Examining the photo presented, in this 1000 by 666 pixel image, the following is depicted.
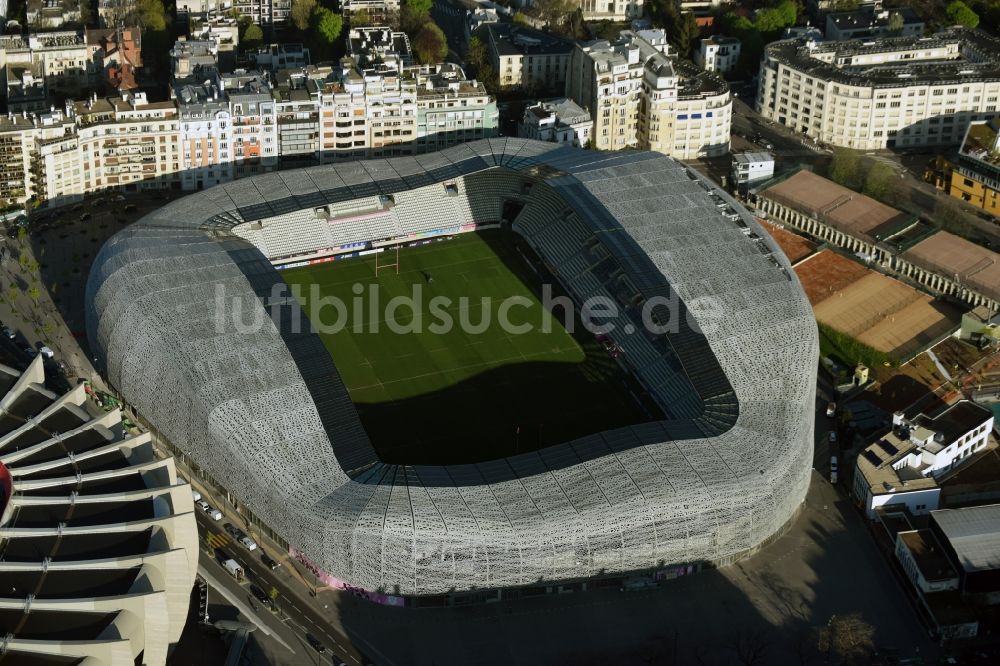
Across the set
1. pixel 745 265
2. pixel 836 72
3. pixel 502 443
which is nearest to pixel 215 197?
pixel 502 443

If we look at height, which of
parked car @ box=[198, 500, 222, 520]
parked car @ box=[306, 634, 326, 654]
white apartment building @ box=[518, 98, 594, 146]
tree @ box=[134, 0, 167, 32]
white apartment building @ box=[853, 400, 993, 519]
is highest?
tree @ box=[134, 0, 167, 32]

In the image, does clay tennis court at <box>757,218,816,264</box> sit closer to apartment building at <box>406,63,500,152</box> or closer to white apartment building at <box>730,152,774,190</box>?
white apartment building at <box>730,152,774,190</box>

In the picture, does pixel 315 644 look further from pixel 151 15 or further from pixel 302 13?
pixel 302 13

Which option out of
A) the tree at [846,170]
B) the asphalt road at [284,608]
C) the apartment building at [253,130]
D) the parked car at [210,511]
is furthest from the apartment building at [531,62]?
the asphalt road at [284,608]

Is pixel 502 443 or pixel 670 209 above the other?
pixel 670 209

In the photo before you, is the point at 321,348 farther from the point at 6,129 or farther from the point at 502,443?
the point at 6,129

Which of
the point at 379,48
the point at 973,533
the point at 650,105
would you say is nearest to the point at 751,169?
the point at 650,105

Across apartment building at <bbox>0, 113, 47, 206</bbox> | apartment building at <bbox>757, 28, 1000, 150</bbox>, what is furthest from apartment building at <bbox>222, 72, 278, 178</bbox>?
apartment building at <bbox>757, 28, 1000, 150</bbox>
